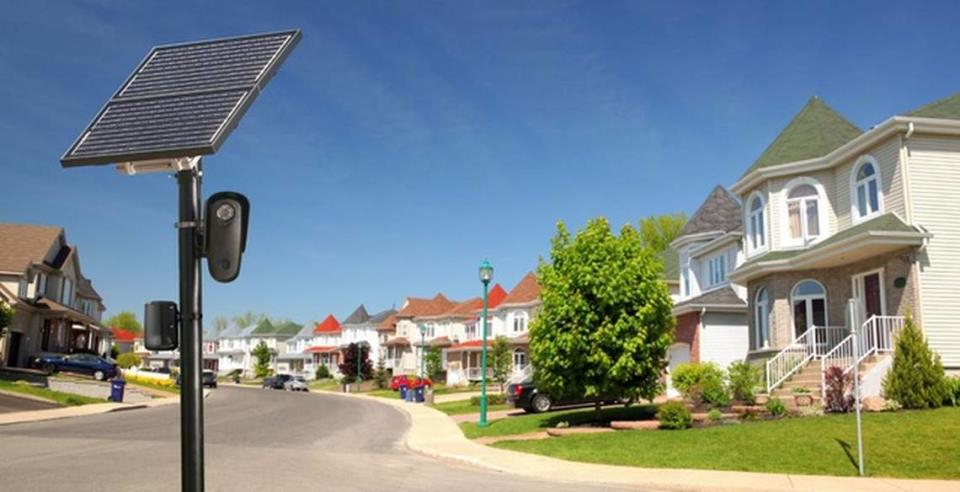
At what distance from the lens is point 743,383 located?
22.1m

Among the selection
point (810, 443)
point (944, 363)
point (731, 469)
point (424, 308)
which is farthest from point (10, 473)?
point (424, 308)

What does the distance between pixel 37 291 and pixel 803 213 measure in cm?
4489

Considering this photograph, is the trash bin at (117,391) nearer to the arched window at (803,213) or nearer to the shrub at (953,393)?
the arched window at (803,213)

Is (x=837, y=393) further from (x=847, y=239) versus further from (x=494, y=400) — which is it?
(x=494, y=400)

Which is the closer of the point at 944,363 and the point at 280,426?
the point at 944,363

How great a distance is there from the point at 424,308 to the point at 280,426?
58.9 meters

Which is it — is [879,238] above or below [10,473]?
above

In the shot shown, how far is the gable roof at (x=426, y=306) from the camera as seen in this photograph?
8319cm

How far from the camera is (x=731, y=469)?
14.1m

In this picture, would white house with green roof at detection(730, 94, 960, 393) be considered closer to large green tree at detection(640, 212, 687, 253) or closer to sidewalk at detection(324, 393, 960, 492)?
sidewalk at detection(324, 393, 960, 492)

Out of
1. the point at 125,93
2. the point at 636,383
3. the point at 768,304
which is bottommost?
the point at 636,383

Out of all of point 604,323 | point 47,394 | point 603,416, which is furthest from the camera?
point 47,394

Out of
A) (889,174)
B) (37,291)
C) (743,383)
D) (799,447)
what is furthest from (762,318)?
(37,291)

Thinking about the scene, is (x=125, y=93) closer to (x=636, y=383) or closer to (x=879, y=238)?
(x=636, y=383)
